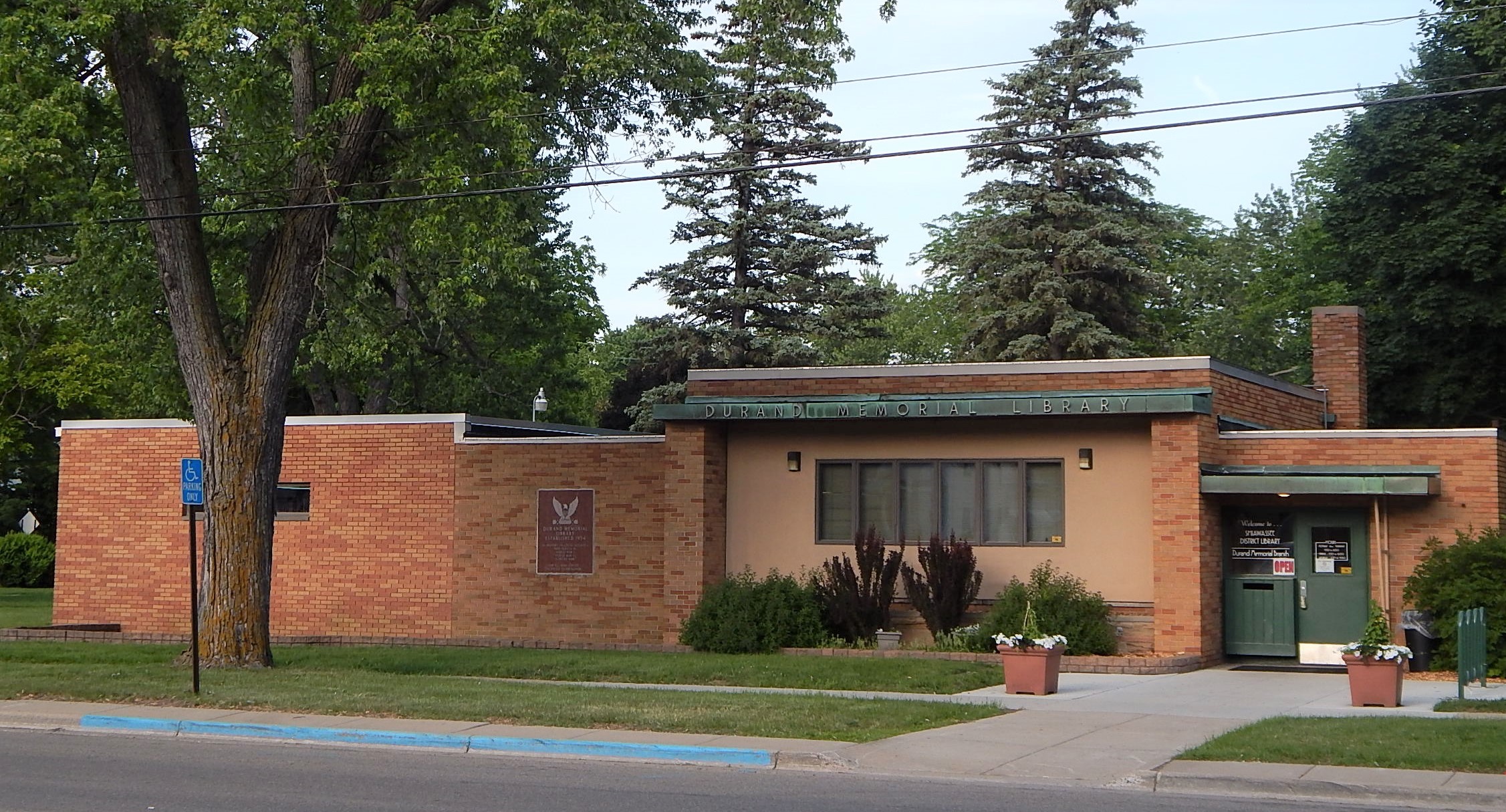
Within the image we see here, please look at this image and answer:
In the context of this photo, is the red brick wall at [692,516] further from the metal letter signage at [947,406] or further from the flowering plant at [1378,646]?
the flowering plant at [1378,646]

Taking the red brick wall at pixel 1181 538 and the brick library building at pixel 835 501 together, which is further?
the brick library building at pixel 835 501

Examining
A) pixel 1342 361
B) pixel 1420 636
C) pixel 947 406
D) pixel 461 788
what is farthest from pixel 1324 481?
pixel 461 788

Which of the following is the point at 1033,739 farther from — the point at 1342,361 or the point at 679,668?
the point at 1342,361

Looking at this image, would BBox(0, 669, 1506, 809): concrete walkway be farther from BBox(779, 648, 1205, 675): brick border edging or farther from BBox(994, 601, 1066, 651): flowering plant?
BBox(779, 648, 1205, 675): brick border edging

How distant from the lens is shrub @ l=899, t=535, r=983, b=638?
2119 cm

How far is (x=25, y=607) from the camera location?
3500cm

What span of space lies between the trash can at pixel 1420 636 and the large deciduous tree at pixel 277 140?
11652 mm

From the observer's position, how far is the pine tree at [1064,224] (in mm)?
41062

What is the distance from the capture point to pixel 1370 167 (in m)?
36.3

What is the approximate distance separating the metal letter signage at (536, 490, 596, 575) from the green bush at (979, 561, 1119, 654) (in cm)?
626

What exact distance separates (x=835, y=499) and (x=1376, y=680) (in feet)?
29.4

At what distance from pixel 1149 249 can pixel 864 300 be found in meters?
7.65

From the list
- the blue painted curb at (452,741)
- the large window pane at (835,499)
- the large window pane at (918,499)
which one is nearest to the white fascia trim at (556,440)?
the large window pane at (835,499)

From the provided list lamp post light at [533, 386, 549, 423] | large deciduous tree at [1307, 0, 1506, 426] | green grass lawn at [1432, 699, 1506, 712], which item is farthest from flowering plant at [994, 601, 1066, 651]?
lamp post light at [533, 386, 549, 423]
